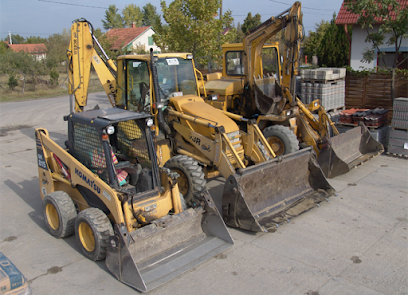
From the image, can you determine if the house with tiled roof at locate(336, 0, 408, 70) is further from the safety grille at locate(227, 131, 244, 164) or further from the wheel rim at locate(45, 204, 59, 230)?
the wheel rim at locate(45, 204, 59, 230)

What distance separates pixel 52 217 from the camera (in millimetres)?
5832

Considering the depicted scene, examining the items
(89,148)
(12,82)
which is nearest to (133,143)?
(89,148)

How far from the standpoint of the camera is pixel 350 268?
15.7ft

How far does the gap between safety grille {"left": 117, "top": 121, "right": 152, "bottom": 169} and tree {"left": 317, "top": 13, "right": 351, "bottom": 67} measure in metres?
20.4

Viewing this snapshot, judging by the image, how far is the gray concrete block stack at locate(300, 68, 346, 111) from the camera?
12000mm

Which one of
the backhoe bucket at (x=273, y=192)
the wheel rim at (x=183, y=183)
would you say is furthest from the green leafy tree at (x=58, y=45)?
the backhoe bucket at (x=273, y=192)

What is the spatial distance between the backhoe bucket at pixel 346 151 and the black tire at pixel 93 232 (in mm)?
A: 5235

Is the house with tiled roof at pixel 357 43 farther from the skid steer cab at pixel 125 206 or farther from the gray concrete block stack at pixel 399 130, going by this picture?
the skid steer cab at pixel 125 206

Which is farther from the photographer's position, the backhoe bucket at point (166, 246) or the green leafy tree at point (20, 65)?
the green leafy tree at point (20, 65)

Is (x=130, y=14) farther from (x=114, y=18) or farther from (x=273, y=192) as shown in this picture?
(x=273, y=192)

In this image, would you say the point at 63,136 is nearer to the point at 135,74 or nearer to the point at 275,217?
the point at 135,74

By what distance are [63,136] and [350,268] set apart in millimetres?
11012

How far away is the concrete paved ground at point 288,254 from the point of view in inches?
176

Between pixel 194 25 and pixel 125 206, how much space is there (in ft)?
43.6
